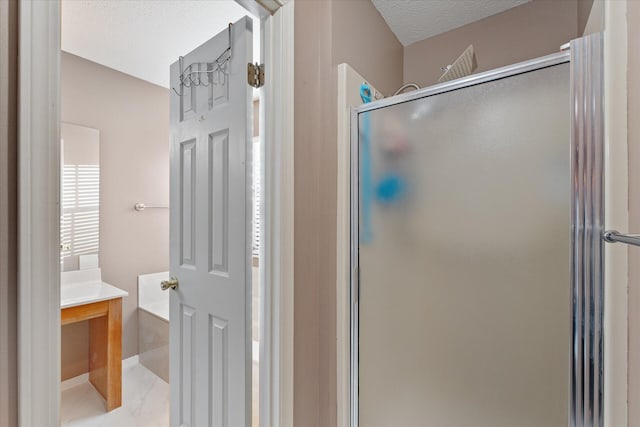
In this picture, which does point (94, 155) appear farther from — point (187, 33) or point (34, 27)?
point (34, 27)

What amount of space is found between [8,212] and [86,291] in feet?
6.80

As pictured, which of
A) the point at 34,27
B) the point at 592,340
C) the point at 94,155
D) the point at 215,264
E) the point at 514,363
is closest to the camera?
the point at 34,27

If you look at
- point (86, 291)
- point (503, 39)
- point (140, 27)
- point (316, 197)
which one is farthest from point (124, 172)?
point (503, 39)

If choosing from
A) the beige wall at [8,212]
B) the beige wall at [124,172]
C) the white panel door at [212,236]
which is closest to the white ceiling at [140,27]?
the beige wall at [124,172]

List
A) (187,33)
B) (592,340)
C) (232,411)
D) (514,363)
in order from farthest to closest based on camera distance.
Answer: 1. (187,33)
2. (232,411)
3. (514,363)
4. (592,340)

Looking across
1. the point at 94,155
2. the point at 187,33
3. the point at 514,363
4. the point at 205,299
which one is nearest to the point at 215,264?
the point at 205,299

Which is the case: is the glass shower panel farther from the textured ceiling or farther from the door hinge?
the textured ceiling

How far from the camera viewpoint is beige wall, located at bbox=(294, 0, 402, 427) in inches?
44.5

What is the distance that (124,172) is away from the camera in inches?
99.3

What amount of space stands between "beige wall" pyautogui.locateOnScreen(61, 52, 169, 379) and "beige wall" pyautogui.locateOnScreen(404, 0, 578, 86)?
2245 millimetres

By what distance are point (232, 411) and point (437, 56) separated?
2.24 metres

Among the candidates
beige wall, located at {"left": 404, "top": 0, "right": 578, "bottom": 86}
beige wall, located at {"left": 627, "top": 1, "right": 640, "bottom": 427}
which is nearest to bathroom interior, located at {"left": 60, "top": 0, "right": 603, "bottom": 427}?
beige wall, located at {"left": 404, "top": 0, "right": 578, "bottom": 86}

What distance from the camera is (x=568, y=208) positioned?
0.84 meters

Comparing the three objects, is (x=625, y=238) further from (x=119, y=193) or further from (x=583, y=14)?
(x=119, y=193)
